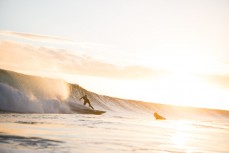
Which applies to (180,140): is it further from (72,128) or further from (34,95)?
(34,95)

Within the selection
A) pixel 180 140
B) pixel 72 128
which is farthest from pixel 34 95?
pixel 180 140

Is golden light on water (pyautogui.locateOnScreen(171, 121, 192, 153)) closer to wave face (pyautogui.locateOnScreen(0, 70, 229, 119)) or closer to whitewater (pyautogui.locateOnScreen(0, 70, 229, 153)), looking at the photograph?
whitewater (pyautogui.locateOnScreen(0, 70, 229, 153))

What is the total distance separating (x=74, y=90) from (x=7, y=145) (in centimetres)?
3725

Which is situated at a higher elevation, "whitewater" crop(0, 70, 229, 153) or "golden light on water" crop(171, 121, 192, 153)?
"whitewater" crop(0, 70, 229, 153)

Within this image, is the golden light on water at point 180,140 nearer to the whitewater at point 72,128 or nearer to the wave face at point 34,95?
the whitewater at point 72,128

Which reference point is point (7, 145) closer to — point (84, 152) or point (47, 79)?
point (84, 152)

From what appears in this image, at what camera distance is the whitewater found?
896 cm

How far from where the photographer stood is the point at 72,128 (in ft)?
44.9

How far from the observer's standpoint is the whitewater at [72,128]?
8.96 metres

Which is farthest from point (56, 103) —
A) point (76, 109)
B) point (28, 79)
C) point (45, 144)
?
point (45, 144)

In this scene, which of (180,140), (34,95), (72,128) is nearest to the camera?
(180,140)

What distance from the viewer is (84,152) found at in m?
7.80

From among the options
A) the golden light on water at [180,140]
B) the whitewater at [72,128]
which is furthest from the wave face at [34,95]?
the golden light on water at [180,140]

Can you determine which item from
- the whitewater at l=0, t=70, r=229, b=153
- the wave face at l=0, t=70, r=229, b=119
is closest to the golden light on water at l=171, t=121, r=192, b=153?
the whitewater at l=0, t=70, r=229, b=153
